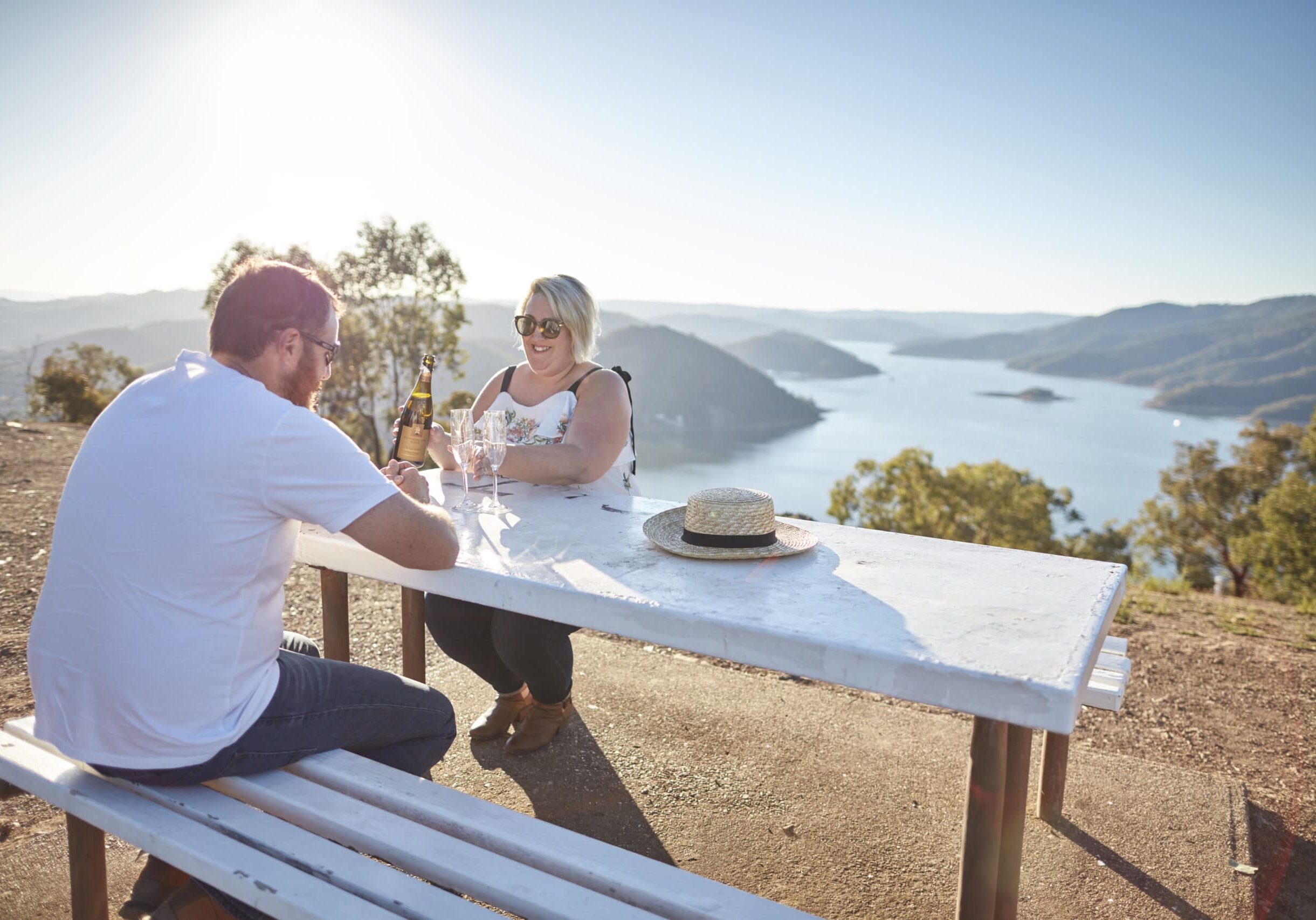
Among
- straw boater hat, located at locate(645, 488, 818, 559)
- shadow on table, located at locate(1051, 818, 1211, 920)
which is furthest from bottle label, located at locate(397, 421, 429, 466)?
shadow on table, located at locate(1051, 818, 1211, 920)

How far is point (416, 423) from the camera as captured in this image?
95.8 inches

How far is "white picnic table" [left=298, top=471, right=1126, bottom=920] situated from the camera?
3.93 feet

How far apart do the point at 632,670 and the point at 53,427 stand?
8.69 metres

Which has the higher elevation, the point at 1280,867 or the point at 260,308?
the point at 260,308

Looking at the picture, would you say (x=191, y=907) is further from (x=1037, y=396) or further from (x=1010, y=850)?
(x=1037, y=396)

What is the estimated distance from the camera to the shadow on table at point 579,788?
2234 millimetres

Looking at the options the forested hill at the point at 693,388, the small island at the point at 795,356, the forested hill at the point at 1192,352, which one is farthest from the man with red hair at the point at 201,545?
the small island at the point at 795,356

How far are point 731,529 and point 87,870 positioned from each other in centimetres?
143

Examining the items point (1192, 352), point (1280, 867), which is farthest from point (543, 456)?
point (1192, 352)

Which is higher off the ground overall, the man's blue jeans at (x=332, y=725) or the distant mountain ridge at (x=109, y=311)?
the distant mountain ridge at (x=109, y=311)

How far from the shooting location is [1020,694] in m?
1.12

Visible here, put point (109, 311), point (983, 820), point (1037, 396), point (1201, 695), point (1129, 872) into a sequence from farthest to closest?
point (1037, 396) < point (109, 311) < point (1201, 695) < point (1129, 872) < point (983, 820)

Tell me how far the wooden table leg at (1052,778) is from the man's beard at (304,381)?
2067mm

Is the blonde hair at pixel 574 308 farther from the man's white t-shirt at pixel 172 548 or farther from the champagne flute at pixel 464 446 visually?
the man's white t-shirt at pixel 172 548
